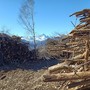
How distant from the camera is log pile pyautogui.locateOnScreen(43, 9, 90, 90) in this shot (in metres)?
4.30

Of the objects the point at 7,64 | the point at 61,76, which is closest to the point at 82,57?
the point at 61,76

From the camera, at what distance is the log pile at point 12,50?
1222 centimetres

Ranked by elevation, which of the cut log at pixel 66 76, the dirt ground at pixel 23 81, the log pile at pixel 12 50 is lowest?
the dirt ground at pixel 23 81

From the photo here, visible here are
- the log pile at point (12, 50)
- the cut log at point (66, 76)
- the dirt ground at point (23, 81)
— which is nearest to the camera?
the cut log at point (66, 76)

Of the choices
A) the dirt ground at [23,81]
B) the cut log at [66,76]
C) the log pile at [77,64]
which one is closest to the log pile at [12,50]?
the dirt ground at [23,81]

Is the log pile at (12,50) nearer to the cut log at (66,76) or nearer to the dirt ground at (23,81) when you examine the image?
the dirt ground at (23,81)

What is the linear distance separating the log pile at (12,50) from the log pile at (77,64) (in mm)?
7080

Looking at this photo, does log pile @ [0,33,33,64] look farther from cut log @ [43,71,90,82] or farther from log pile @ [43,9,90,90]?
cut log @ [43,71,90,82]

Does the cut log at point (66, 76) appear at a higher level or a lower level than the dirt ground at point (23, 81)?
higher

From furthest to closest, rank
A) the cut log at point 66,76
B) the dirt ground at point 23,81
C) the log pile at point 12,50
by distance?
the log pile at point 12,50 < the dirt ground at point 23,81 < the cut log at point 66,76

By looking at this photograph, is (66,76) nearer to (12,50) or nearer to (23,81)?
(23,81)

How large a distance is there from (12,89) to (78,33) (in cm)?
271

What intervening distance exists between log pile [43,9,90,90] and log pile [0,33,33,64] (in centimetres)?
708

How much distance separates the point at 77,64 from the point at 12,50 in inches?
318
